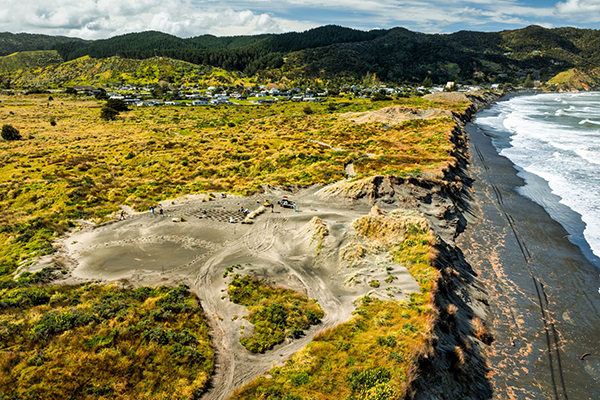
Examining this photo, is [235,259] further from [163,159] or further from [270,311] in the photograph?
[163,159]

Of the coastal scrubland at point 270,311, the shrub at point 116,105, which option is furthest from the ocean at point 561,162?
the shrub at point 116,105

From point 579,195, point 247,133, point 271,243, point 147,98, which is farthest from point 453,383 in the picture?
point 147,98

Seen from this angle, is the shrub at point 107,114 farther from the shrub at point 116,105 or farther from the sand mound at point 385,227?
the sand mound at point 385,227

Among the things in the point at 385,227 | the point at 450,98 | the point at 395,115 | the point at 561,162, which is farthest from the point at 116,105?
the point at 450,98

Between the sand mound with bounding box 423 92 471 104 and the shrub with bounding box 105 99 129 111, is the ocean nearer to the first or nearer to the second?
the sand mound with bounding box 423 92 471 104

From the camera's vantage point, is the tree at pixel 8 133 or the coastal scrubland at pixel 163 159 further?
the tree at pixel 8 133

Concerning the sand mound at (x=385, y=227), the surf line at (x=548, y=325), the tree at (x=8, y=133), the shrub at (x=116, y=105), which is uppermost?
the shrub at (x=116, y=105)

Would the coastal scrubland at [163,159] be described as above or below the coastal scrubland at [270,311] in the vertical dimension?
above

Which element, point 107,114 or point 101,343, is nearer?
point 101,343

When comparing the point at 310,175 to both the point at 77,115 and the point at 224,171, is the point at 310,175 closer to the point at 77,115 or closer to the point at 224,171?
the point at 224,171
